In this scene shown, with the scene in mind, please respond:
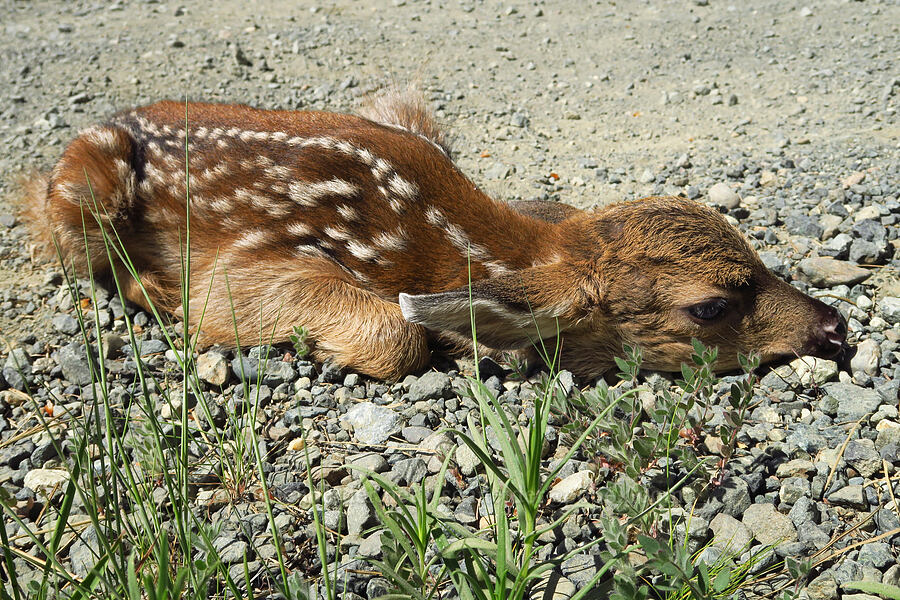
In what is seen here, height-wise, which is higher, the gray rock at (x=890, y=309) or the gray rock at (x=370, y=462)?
the gray rock at (x=890, y=309)

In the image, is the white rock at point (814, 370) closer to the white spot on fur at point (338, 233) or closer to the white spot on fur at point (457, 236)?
the white spot on fur at point (457, 236)

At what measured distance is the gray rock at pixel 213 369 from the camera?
3639 millimetres

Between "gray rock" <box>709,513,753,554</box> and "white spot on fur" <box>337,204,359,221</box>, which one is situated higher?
"white spot on fur" <box>337,204,359,221</box>

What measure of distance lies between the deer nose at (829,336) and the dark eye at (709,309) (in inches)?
16.6

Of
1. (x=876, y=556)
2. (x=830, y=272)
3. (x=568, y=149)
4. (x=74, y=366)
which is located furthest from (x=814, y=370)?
(x=74, y=366)

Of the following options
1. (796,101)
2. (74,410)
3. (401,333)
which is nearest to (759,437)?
(401,333)

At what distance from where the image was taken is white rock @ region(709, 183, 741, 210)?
4598 millimetres

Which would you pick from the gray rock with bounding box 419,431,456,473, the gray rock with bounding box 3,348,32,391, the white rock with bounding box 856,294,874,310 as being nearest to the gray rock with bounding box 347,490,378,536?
the gray rock with bounding box 419,431,456,473

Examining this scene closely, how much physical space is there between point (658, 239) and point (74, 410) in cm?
272

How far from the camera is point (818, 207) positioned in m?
4.46

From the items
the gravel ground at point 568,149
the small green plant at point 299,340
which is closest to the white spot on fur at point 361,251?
the small green plant at point 299,340

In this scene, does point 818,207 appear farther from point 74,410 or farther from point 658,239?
point 74,410

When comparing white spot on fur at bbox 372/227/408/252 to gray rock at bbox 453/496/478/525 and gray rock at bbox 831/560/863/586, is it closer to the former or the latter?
gray rock at bbox 453/496/478/525

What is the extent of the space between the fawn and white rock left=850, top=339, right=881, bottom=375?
10 centimetres
